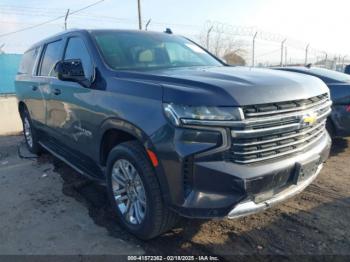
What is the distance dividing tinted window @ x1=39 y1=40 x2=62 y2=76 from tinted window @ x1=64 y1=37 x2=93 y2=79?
0.37 metres

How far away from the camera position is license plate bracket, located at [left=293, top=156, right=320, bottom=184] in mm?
2816

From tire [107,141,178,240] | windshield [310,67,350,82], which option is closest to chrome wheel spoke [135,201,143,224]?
tire [107,141,178,240]

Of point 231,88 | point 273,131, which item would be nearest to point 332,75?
point 273,131

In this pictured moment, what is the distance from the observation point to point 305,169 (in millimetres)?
2900

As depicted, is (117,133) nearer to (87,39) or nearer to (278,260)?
(87,39)

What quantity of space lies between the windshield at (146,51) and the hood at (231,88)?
0.64m

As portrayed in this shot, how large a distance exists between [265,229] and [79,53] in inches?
109

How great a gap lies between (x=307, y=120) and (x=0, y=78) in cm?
1580

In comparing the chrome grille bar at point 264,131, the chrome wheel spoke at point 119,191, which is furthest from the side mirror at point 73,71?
the chrome grille bar at point 264,131

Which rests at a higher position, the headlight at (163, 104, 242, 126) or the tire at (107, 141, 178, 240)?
the headlight at (163, 104, 242, 126)

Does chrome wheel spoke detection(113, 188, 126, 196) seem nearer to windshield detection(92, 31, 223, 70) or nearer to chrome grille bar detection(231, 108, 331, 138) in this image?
windshield detection(92, 31, 223, 70)

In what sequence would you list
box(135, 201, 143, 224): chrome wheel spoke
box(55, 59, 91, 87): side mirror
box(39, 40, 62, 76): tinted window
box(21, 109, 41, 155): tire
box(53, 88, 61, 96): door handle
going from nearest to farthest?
box(135, 201, 143, 224): chrome wheel spoke < box(55, 59, 91, 87): side mirror < box(53, 88, 61, 96): door handle < box(39, 40, 62, 76): tinted window < box(21, 109, 41, 155): tire

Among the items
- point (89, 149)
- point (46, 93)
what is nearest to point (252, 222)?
point (89, 149)

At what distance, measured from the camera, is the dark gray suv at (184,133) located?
2502mm
